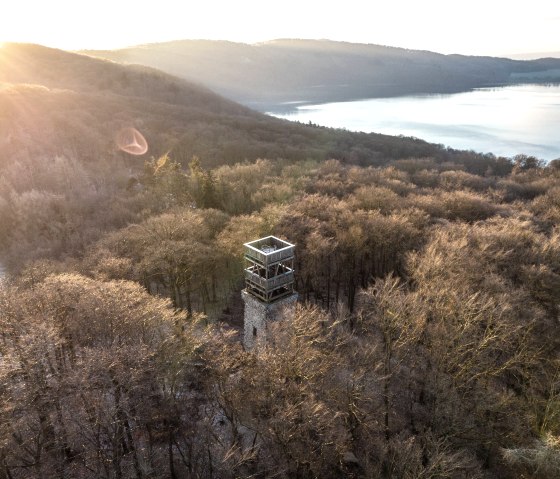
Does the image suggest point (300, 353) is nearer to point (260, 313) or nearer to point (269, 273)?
point (260, 313)

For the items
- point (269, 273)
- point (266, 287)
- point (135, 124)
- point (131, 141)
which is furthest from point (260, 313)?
point (135, 124)

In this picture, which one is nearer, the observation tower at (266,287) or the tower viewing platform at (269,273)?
the tower viewing platform at (269,273)

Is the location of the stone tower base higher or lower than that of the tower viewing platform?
lower

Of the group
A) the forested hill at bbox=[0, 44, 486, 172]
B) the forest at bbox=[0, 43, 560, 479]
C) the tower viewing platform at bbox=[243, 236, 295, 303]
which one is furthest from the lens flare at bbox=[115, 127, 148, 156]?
the tower viewing platform at bbox=[243, 236, 295, 303]

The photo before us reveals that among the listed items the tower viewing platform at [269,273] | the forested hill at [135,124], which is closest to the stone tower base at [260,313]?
the tower viewing platform at [269,273]

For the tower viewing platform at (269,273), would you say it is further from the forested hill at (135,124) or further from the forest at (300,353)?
the forested hill at (135,124)

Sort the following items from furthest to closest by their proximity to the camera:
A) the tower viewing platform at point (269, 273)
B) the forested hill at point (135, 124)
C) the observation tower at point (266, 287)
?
the forested hill at point (135, 124) → the observation tower at point (266, 287) → the tower viewing platform at point (269, 273)

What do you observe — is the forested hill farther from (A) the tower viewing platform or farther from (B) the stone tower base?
(B) the stone tower base
